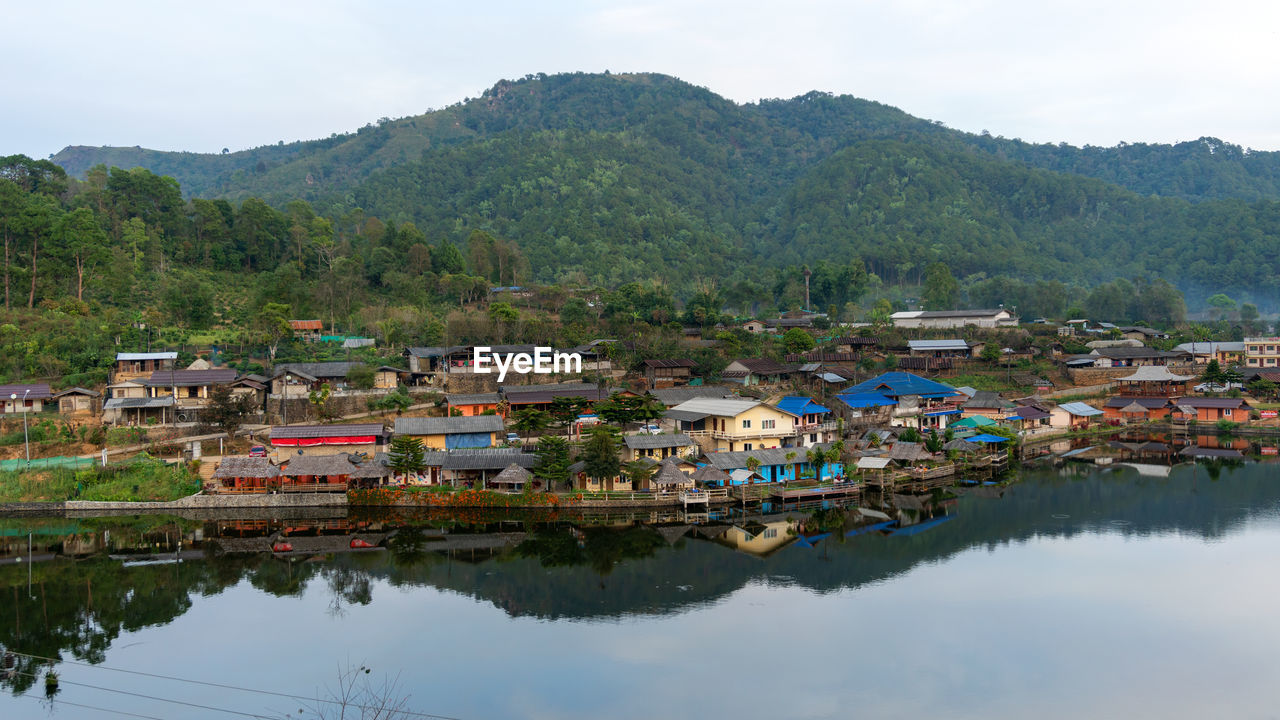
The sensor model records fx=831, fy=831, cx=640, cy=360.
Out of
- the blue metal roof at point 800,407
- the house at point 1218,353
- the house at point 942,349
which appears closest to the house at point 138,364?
the blue metal roof at point 800,407

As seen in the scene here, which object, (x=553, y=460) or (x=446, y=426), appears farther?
(x=446, y=426)

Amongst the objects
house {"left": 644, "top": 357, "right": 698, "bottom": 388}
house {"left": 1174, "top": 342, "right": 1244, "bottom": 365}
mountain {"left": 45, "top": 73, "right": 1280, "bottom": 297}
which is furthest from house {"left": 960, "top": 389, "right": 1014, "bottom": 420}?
mountain {"left": 45, "top": 73, "right": 1280, "bottom": 297}

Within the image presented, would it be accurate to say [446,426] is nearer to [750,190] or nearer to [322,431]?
[322,431]

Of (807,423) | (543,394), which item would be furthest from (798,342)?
(543,394)

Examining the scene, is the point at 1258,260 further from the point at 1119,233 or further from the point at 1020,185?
the point at 1020,185

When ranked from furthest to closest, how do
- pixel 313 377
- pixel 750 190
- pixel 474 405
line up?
pixel 750 190
pixel 313 377
pixel 474 405

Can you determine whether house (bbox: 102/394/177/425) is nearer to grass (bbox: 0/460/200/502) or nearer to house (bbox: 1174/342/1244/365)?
grass (bbox: 0/460/200/502)

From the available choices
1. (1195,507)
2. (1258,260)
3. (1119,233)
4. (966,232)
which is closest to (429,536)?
(1195,507)
